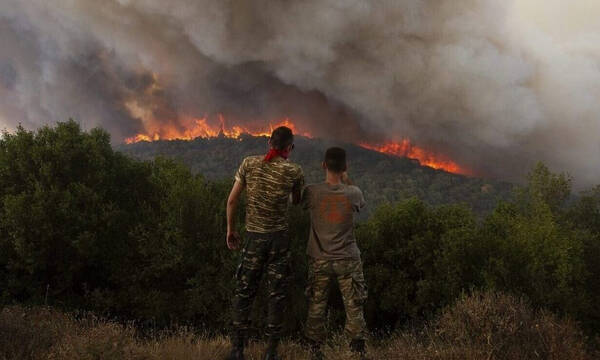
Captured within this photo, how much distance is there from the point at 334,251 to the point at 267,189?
1.30 meters

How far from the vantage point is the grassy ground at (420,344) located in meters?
5.88

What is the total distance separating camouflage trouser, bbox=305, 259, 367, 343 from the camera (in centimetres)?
595

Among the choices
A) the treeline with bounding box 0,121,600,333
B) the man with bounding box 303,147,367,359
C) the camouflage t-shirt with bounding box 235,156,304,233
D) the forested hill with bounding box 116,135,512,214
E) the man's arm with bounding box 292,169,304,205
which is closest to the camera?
the camouflage t-shirt with bounding box 235,156,304,233

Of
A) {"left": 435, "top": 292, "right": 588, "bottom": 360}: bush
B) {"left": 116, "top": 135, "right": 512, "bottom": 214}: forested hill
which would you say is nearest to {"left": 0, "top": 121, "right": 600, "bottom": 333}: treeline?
{"left": 435, "top": 292, "right": 588, "bottom": 360}: bush

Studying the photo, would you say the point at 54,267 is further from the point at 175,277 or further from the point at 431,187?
the point at 431,187

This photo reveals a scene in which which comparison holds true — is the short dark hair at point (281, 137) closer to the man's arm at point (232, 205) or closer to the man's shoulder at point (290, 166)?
the man's shoulder at point (290, 166)

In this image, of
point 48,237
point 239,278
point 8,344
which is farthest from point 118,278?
point 239,278

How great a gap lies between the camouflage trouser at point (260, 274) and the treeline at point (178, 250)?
27.4ft

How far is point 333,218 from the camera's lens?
592cm

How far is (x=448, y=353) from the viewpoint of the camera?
237 inches

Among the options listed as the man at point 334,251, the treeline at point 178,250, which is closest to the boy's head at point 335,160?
the man at point 334,251

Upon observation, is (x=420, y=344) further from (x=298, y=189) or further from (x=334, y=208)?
(x=298, y=189)

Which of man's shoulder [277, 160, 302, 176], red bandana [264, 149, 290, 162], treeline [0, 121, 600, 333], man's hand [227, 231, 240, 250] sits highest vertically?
red bandana [264, 149, 290, 162]

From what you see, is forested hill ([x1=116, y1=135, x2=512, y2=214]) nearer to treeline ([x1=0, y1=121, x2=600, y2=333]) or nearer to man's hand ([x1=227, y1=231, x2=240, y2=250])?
treeline ([x1=0, y1=121, x2=600, y2=333])
